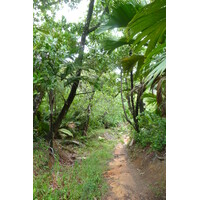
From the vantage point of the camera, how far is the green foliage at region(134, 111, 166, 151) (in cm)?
260

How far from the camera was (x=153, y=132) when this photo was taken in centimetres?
307

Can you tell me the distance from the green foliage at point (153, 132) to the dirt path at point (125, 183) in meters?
0.54

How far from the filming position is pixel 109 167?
2.98 metres

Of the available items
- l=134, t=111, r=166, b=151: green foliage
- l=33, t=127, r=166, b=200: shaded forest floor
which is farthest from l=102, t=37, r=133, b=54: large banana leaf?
l=33, t=127, r=166, b=200: shaded forest floor

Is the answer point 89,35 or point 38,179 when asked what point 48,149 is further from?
point 89,35

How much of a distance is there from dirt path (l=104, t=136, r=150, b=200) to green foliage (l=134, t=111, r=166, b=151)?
0.54 meters

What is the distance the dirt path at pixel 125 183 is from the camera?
6.40ft

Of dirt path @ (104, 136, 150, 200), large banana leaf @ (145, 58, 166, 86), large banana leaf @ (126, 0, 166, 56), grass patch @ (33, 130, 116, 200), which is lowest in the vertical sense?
dirt path @ (104, 136, 150, 200)

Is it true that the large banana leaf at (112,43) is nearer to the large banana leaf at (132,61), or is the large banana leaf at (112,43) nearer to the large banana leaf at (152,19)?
the large banana leaf at (132,61)

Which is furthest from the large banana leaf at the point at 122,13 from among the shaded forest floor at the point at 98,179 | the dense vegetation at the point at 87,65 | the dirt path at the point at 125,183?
the dirt path at the point at 125,183

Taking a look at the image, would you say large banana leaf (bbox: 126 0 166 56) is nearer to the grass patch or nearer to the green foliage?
the grass patch

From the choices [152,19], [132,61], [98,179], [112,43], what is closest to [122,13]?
[112,43]
